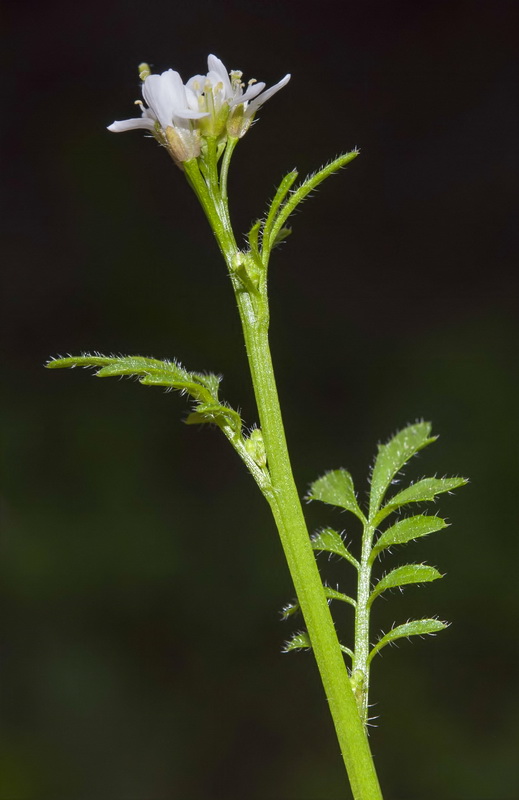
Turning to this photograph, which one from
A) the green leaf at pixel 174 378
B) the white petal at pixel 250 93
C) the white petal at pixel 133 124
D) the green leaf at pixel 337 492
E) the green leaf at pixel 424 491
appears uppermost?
the white petal at pixel 133 124

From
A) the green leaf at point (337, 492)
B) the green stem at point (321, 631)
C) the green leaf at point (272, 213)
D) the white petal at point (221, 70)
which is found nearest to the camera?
the green stem at point (321, 631)

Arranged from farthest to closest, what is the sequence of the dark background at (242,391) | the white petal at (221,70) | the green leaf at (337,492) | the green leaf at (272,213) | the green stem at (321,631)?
the dark background at (242,391) → the green leaf at (337,492) → the white petal at (221,70) → the green leaf at (272,213) → the green stem at (321,631)

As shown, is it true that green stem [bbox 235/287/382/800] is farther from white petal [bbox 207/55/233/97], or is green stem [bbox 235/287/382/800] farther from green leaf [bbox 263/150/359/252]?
white petal [bbox 207/55/233/97]

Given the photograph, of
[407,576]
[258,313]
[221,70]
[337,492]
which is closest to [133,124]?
[221,70]

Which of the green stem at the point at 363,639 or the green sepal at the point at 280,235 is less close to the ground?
the green sepal at the point at 280,235

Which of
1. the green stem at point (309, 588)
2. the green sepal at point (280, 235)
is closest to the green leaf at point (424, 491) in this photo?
the green stem at point (309, 588)

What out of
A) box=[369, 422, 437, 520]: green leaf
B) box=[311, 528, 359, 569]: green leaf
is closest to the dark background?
box=[369, 422, 437, 520]: green leaf

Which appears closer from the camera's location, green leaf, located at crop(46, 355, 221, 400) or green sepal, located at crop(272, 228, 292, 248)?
green leaf, located at crop(46, 355, 221, 400)

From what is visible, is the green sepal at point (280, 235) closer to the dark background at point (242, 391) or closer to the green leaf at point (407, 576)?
the green leaf at point (407, 576)
